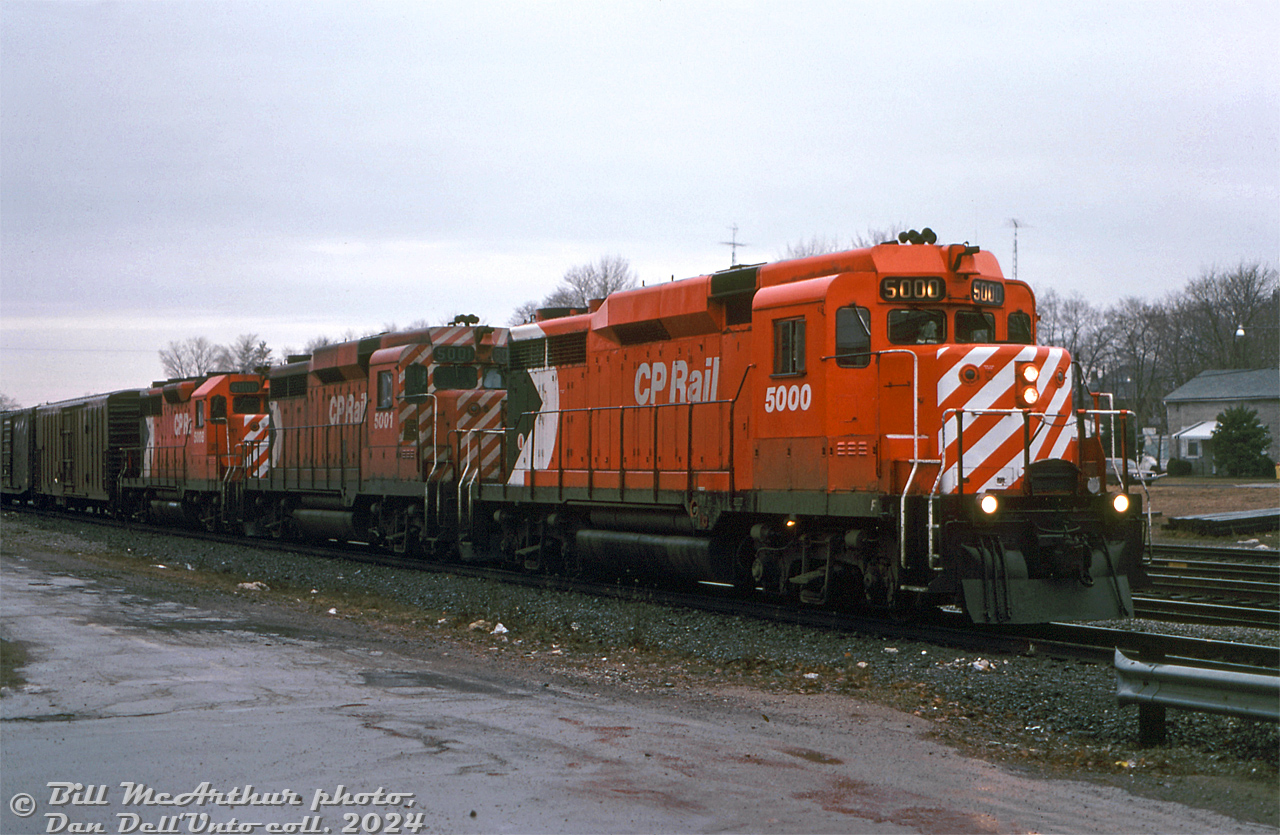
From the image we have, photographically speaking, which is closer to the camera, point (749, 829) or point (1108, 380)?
point (749, 829)

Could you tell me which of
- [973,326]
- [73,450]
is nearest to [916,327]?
[973,326]

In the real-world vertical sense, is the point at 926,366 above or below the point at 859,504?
above

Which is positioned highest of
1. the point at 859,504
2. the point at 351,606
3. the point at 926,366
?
the point at 926,366

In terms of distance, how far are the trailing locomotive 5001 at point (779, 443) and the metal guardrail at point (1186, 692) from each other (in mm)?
3206

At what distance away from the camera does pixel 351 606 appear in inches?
568

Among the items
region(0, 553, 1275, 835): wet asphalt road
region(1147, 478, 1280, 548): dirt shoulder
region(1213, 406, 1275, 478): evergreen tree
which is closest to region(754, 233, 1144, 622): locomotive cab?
region(0, 553, 1275, 835): wet asphalt road

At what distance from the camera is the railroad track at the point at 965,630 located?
30.7ft

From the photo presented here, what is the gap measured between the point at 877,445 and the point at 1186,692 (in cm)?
479

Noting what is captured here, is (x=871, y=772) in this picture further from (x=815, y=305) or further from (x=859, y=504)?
(x=815, y=305)

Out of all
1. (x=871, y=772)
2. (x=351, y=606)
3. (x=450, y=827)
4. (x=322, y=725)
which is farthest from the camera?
(x=351, y=606)

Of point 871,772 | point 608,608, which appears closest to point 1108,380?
point 608,608

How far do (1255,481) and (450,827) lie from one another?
53.2 metres

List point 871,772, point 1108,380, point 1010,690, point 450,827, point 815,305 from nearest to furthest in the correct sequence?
point 450,827 < point 871,772 < point 1010,690 < point 815,305 < point 1108,380

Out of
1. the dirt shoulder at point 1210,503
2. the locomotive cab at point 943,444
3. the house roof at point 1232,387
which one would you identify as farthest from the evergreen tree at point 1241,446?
the locomotive cab at point 943,444
